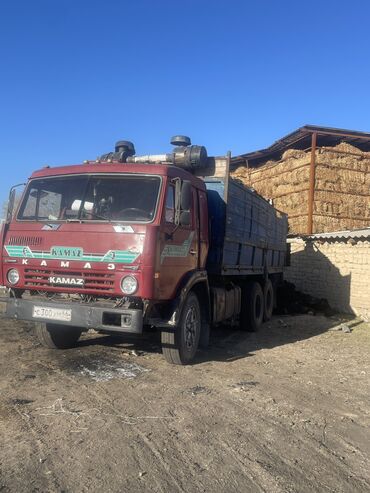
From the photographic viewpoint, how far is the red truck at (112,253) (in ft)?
18.0

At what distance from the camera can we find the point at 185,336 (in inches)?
251

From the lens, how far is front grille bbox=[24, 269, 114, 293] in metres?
5.54

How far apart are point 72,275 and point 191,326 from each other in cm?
190

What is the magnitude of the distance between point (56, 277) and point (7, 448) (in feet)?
8.20

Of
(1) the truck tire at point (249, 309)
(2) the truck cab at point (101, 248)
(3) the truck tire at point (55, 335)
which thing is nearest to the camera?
(2) the truck cab at point (101, 248)

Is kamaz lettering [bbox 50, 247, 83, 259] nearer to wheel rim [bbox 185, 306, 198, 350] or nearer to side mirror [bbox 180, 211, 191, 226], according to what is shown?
side mirror [bbox 180, 211, 191, 226]

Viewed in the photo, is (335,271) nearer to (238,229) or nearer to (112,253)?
(238,229)

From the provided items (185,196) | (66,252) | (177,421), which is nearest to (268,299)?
(185,196)

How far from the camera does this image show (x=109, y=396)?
16.2ft

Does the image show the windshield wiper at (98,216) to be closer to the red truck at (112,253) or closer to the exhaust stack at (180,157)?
the red truck at (112,253)

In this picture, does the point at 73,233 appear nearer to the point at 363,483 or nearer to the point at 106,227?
the point at 106,227

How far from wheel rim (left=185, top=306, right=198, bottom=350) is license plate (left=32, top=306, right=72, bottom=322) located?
165 cm

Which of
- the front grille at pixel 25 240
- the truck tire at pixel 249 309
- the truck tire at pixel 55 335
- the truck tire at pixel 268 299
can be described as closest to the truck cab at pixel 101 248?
the front grille at pixel 25 240

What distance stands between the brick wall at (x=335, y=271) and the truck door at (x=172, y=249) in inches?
327
